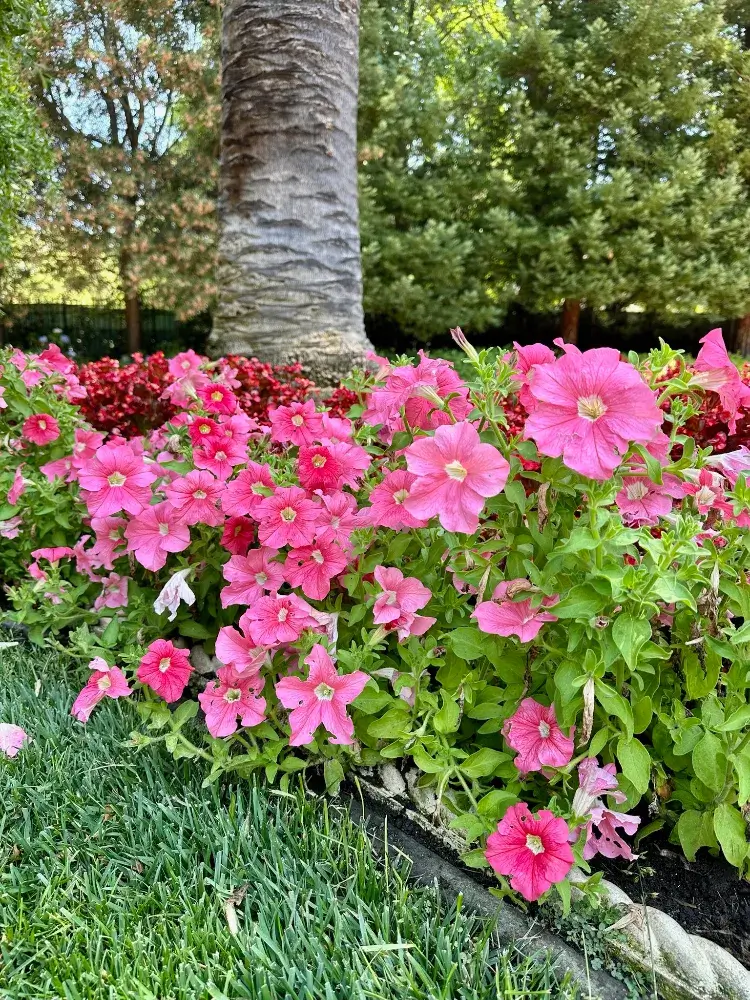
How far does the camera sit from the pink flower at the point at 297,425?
178cm

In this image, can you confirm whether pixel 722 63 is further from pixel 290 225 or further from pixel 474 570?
pixel 474 570

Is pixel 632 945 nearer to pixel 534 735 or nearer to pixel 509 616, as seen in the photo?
pixel 534 735

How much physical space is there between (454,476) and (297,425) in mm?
694

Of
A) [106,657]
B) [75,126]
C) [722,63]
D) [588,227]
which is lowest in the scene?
[106,657]

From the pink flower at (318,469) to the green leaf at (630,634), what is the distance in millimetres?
682

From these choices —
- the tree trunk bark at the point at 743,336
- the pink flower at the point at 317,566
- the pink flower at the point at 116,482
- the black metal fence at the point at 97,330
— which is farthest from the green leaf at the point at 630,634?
the tree trunk bark at the point at 743,336

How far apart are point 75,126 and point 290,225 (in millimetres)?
10030

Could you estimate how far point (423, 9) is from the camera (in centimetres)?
1392

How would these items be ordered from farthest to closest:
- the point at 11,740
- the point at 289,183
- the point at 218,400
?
the point at 289,183 < the point at 218,400 < the point at 11,740

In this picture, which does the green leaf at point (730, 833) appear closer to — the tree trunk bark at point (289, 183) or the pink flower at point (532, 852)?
the pink flower at point (532, 852)

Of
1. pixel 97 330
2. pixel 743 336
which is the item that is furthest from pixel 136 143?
pixel 743 336

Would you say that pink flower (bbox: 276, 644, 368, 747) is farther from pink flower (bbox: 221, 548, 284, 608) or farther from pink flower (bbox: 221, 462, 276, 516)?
pink flower (bbox: 221, 462, 276, 516)

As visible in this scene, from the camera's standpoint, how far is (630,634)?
3.76 ft

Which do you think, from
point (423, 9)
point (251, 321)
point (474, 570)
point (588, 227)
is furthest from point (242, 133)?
point (423, 9)
